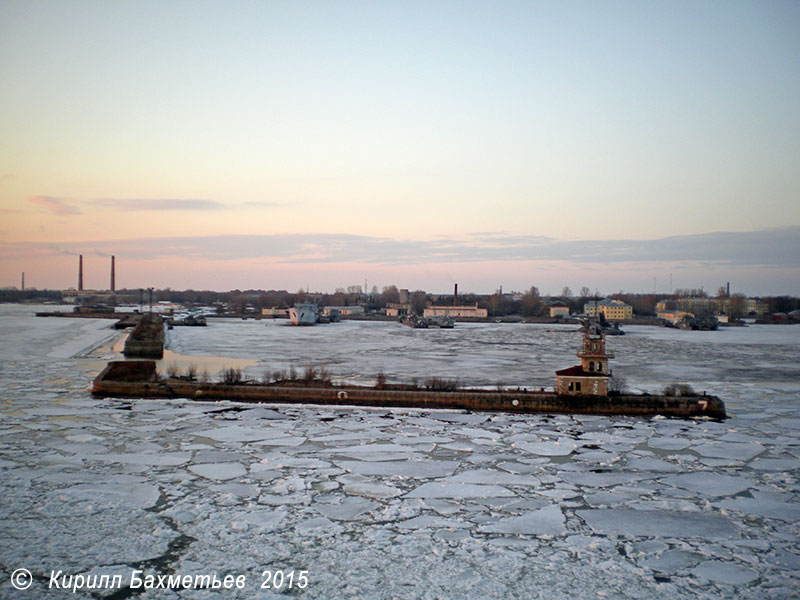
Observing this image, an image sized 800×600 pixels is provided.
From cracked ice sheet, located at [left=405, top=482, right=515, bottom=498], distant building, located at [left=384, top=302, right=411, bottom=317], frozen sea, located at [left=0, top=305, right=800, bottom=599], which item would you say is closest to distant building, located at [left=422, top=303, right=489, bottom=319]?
distant building, located at [left=384, top=302, right=411, bottom=317]

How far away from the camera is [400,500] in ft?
23.7

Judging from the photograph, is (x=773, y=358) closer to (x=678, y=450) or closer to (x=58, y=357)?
(x=678, y=450)

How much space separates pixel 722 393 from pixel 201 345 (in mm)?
25449

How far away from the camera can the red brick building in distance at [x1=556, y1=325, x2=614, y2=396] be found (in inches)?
553

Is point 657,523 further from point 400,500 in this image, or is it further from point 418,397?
point 418,397

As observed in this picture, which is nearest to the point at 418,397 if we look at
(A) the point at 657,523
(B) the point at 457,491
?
(B) the point at 457,491

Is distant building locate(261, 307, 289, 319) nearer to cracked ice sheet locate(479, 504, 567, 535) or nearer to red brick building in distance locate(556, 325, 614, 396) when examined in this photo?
red brick building in distance locate(556, 325, 614, 396)

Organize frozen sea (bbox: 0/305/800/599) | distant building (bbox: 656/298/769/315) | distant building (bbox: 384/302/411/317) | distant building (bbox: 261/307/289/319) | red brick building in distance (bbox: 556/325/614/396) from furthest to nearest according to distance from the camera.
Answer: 1. distant building (bbox: 656/298/769/315)
2. distant building (bbox: 384/302/411/317)
3. distant building (bbox: 261/307/289/319)
4. red brick building in distance (bbox: 556/325/614/396)
5. frozen sea (bbox: 0/305/800/599)

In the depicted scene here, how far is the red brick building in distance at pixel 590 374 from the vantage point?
46.1 ft

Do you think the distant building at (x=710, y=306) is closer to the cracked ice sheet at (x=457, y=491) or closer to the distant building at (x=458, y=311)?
the distant building at (x=458, y=311)

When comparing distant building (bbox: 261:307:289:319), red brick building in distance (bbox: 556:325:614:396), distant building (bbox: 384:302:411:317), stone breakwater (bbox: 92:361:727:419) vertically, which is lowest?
distant building (bbox: 261:307:289:319)

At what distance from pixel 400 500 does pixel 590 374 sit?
27.3 feet

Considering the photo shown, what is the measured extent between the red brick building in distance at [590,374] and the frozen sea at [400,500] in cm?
103

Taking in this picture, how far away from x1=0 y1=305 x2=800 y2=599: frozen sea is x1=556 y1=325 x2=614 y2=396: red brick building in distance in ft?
3.37
